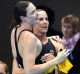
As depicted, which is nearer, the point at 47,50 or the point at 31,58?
the point at 31,58

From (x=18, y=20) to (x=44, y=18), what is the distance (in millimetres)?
306

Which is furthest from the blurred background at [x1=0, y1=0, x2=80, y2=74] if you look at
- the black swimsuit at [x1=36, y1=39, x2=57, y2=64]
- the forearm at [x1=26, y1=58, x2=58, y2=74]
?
the forearm at [x1=26, y1=58, x2=58, y2=74]

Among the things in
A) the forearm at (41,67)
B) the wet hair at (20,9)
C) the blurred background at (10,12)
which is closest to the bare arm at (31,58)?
the forearm at (41,67)

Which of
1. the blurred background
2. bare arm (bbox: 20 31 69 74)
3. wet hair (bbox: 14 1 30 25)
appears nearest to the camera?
bare arm (bbox: 20 31 69 74)

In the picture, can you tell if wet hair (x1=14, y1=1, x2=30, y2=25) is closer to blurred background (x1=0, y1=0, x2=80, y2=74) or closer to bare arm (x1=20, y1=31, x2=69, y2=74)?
bare arm (x1=20, y1=31, x2=69, y2=74)

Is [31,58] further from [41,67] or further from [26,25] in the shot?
[26,25]

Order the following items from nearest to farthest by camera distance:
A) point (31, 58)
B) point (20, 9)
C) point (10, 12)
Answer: point (31, 58) < point (20, 9) < point (10, 12)

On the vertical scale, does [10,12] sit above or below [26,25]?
below

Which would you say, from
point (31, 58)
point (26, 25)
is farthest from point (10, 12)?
point (31, 58)

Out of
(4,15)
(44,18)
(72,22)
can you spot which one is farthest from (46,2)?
(44,18)

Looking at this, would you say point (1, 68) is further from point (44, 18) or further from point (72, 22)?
point (72, 22)

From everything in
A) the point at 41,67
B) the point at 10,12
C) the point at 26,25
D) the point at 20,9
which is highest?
the point at 20,9

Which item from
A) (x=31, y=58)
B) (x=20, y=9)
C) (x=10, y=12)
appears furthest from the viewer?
(x=10, y=12)

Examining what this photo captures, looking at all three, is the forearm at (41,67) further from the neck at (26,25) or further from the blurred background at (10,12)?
the blurred background at (10,12)
